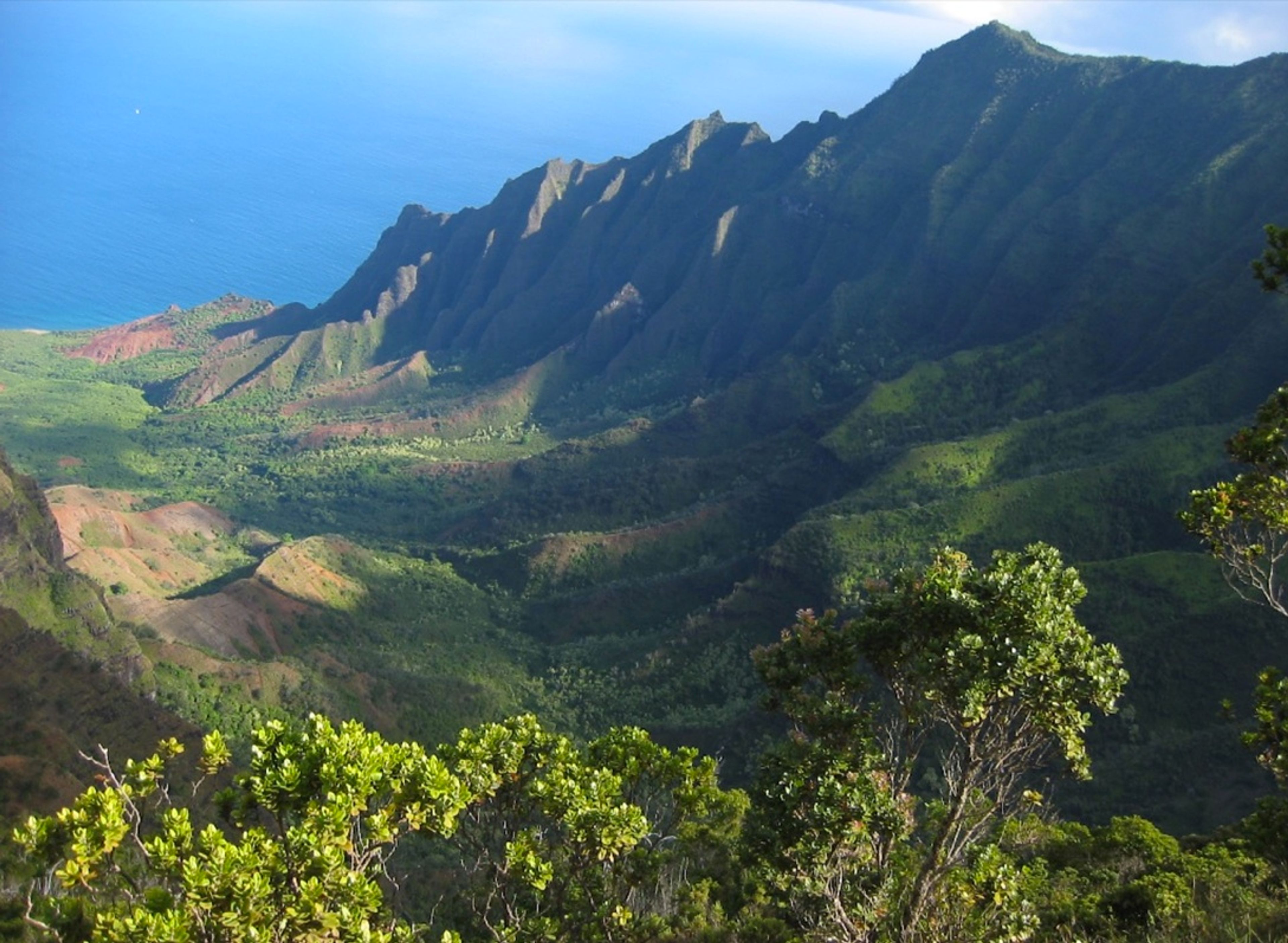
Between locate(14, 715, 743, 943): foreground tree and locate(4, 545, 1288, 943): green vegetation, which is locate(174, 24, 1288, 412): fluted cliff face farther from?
locate(14, 715, 743, 943): foreground tree

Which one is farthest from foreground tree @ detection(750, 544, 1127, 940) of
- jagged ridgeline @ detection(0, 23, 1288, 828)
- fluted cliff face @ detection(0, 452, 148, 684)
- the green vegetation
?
fluted cliff face @ detection(0, 452, 148, 684)

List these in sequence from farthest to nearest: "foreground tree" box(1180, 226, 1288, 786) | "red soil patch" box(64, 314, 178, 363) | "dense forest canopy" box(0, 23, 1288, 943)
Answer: "red soil patch" box(64, 314, 178, 363)
"dense forest canopy" box(0, 23, 1288, 943)
"foreground tree" box(1180, 226, 1288, 786)

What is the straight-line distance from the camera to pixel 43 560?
60.8 meters

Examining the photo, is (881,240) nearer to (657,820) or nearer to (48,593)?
(48,593)

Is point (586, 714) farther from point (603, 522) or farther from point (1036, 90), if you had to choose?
point (1036, 90)

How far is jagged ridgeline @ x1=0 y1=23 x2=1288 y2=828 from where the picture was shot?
6500 centimetres

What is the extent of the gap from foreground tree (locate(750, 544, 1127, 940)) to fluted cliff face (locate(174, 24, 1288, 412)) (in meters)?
76.5

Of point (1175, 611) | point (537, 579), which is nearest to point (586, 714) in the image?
point (537, 579)

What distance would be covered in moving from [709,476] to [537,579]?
2055cm

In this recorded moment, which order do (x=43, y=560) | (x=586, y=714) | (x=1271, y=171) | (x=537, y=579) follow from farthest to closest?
(x=1271, y=171), (x=537, y=579), (x=586, y=714), (x=43, y=560)

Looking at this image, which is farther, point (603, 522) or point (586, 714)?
point (603, 522)

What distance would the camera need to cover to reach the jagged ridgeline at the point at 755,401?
213 feet

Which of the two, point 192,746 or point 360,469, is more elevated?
point 360,469

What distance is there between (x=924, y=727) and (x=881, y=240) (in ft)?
408
